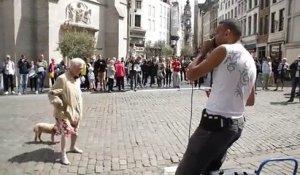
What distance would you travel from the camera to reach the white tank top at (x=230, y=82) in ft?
9.24

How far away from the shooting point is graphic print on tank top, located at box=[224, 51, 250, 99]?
2809mm

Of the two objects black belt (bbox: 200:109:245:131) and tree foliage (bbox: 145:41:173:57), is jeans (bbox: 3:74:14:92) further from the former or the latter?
tree foliage (bbox: 145:41:173:57)

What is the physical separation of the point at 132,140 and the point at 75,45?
14975 mm

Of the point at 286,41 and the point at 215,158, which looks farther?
the point at 286,41

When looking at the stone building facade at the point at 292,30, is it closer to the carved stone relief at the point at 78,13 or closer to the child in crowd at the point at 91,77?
the carved stone relief at the point at 78,13

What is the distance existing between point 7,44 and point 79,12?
18.2ft

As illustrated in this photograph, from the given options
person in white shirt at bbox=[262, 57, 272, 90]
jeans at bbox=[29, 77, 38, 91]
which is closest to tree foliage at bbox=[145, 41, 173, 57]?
person in white shirt at bbox=[262, 57, 272, 90]

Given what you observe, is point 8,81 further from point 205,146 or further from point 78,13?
point 205,146

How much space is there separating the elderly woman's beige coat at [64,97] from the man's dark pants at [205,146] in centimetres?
313

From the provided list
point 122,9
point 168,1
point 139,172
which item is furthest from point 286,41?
point 168,1

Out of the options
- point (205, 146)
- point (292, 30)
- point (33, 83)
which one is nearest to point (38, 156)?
point (205, 146)

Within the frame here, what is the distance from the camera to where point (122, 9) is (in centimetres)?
2830

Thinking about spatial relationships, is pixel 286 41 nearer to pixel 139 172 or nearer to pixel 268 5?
pixel 268 5

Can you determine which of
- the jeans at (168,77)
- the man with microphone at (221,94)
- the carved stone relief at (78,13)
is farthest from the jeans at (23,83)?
the man with microphone at (221,94)
